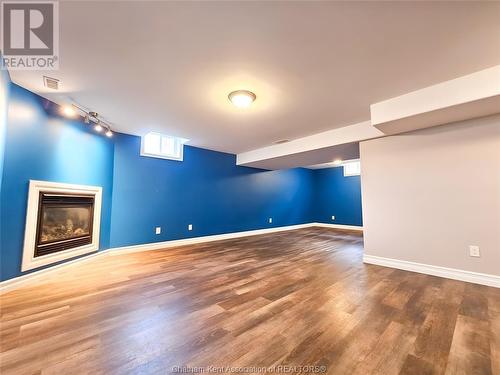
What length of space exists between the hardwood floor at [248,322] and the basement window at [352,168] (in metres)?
5.22

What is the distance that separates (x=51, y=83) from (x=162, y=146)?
236cm

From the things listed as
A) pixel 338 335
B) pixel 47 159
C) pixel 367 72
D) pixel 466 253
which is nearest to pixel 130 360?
pixel 338 335

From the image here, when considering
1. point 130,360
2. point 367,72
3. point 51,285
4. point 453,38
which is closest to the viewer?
point 130,360

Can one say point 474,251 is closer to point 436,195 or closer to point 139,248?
point 436,195

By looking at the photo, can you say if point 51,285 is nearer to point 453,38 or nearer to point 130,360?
point 130,360

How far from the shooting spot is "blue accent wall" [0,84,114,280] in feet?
7.60

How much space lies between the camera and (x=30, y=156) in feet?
8.36

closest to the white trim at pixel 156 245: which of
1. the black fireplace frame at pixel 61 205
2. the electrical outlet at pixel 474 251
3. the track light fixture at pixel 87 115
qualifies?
the black fireplace frame at pixel 61 205

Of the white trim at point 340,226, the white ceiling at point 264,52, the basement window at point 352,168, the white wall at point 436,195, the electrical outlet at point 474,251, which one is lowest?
the white trim at point 340,226

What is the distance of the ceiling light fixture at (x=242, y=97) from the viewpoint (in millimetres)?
2525

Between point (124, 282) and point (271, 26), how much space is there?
3104mm

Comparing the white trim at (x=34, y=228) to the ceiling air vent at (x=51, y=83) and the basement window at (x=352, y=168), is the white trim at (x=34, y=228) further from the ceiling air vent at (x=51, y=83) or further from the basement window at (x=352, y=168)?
the basement window at (x=352, y=168)

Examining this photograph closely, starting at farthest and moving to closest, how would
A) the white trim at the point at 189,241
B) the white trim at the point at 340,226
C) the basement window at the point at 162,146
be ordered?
the white trim at the point at 340,226 → the basement window at the point at 162,146 → the white trim at the point at 189,241

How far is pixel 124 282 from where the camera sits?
255 cm
